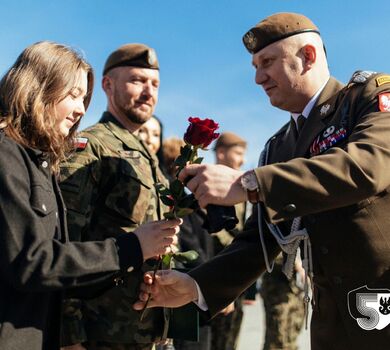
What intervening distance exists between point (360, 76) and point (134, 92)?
1787 millimetres

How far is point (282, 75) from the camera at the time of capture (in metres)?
3.25

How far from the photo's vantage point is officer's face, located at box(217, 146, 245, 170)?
780 cm

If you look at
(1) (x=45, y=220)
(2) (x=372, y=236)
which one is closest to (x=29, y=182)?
(1) (x=45, y=220)

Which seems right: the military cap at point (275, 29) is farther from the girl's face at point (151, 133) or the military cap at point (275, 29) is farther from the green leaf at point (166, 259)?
the girl's face at point (151, 133)

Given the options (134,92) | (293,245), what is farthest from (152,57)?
(293,245)

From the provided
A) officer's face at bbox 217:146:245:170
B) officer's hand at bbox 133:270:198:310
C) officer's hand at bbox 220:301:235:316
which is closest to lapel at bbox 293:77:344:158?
officer's hand at bbox 133:270:198:310

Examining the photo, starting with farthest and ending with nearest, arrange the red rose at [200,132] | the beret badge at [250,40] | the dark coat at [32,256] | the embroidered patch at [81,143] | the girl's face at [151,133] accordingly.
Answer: the girl's face at [151,133] < the embroidered patch at [81,143] < the beret badge at [250,40] < the red rose at [200,132] < the dark coat at [32,256]

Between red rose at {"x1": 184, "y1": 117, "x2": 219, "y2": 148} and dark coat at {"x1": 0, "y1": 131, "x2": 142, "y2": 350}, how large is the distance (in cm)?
52

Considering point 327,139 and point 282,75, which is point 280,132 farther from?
point 327,139

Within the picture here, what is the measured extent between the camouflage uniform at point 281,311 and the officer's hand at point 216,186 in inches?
174

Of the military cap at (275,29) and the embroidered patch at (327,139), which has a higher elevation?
the military cap at (275,29)

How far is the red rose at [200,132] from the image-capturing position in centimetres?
264

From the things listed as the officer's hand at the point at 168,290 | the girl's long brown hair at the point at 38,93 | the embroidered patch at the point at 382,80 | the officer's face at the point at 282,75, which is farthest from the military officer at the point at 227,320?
the girl's long brown hair at the point at 38,93

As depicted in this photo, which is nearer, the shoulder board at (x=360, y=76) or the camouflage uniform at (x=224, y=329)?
the shoulder board at (x=360, y=76)
